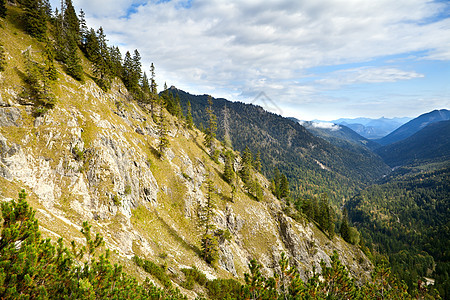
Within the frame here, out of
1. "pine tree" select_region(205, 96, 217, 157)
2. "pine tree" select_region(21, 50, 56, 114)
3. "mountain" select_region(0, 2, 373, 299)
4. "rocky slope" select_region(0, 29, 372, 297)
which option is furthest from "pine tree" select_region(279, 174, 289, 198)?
"pine tree" select_region(21, 50, 56, 114)

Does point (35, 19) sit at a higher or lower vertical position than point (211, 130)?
higher

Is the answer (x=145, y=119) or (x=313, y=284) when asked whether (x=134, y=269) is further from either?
(x=145, y=119)

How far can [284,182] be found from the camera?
112000 millimetres

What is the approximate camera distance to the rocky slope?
30.8m

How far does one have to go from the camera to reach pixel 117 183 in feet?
137

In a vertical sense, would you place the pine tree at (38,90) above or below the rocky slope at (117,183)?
above

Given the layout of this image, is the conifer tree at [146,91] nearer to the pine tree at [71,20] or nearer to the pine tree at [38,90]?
the pine tree at [71,20]

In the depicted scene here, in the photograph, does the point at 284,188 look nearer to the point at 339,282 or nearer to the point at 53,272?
the point at 339,282

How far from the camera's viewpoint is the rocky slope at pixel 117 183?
101ft

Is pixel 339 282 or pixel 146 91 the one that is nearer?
pixel 339 282

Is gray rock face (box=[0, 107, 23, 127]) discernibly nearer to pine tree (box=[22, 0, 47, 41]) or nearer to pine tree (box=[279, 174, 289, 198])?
pine tree (box=[22, 0, 47, 41])

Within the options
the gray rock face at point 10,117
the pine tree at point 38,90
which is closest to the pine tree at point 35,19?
the pine tree at point 38,90

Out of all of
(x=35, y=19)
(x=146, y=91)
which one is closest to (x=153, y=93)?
(x=146, y=91)

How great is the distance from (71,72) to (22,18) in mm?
22058
